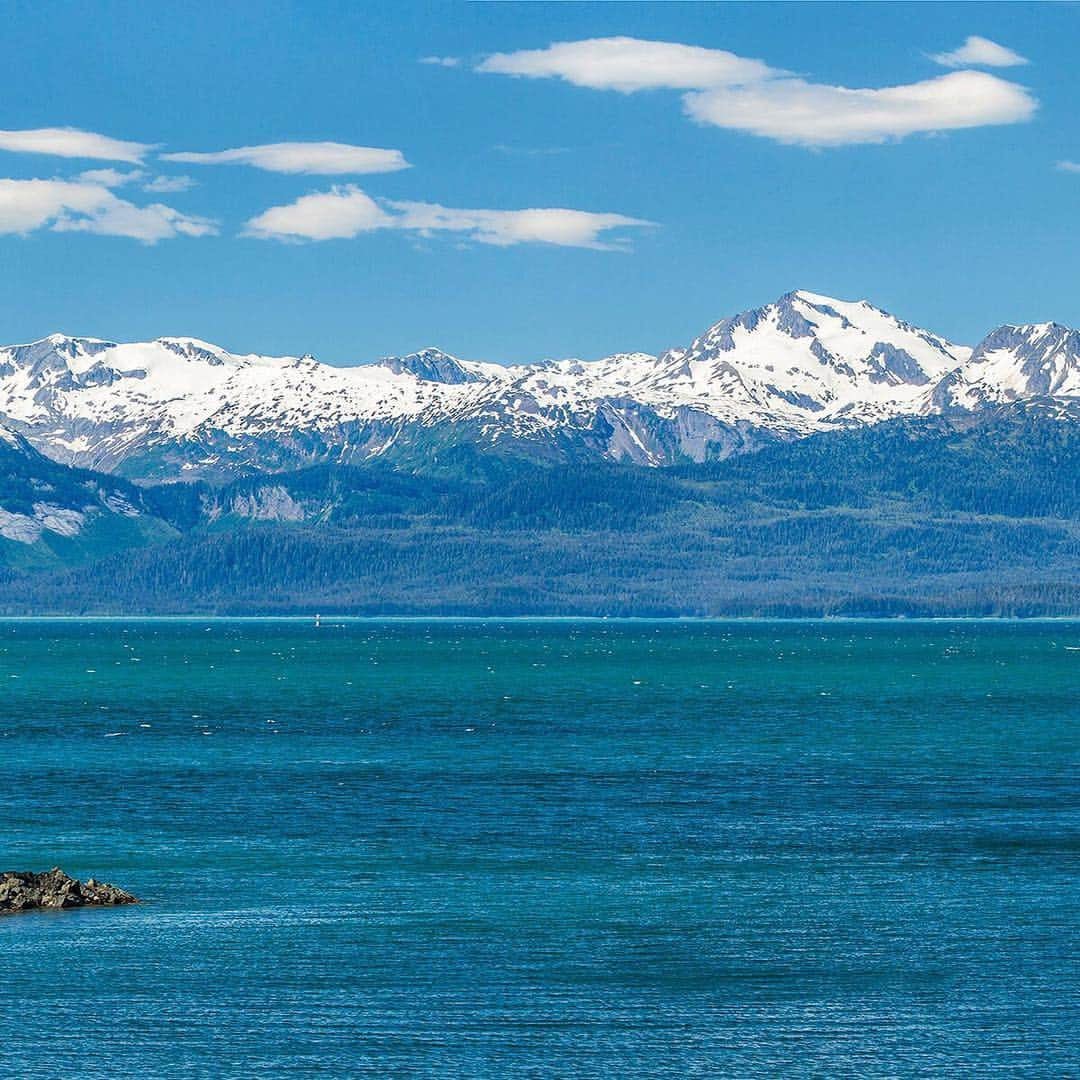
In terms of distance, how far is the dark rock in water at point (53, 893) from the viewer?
7756 cm

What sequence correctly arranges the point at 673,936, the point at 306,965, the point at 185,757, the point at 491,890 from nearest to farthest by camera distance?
the point at 306,965, the point at 673,936, the point at 491,890, the point at 185,757

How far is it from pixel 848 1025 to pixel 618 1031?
641cm

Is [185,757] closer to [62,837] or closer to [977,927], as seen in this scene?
[62,837]

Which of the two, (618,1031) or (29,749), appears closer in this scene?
(618,1031)

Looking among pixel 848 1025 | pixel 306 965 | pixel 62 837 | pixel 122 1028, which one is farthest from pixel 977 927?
pixel 62 837

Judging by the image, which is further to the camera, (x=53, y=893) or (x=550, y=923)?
(x=53, y=893)

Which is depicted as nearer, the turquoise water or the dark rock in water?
the turquoise water

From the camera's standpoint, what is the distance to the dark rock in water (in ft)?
254

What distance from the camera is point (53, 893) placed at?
78.1 metres

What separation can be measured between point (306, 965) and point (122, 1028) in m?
9.57

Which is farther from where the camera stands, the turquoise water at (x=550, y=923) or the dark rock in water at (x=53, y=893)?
the dark rock in water at (x=53, y=893)

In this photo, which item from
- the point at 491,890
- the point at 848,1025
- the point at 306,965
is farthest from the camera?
the point at 491,890

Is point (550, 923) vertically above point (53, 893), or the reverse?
point (53, 893)

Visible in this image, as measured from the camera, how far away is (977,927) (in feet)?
239
